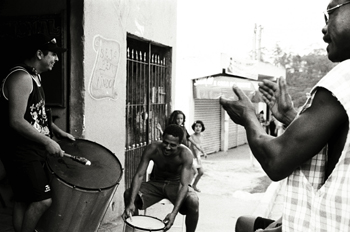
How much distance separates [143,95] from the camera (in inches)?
249

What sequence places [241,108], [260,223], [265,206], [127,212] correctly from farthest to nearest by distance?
[265,206], [127,212], [260,223], [241,108]

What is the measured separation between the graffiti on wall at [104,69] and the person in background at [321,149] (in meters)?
3.41

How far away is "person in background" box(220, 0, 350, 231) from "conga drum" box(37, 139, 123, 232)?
1.93 meters

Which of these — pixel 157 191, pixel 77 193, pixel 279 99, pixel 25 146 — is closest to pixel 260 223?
pixel 279 99

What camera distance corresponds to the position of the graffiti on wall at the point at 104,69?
4.67 metres

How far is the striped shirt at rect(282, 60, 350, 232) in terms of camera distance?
1.30 m

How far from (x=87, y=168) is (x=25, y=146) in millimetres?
529

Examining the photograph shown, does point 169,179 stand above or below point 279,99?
below

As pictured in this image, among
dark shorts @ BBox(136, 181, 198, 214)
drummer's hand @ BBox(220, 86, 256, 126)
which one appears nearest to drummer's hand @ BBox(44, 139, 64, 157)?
dark shorts @ BBox(136, 181, 198, 214)

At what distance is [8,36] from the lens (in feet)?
15.4

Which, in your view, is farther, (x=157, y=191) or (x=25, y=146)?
(x=157, y=191)

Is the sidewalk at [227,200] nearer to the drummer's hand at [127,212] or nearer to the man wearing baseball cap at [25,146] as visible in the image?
the drummer's hand at [127,212]

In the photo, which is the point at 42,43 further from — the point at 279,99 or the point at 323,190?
the point at 323,190

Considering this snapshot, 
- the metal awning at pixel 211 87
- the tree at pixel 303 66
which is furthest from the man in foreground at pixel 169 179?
the tree at pixel 303 66
